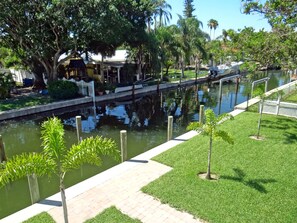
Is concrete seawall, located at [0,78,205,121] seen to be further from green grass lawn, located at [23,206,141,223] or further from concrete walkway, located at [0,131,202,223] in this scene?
green grass lawn, located at [23,206,141,223]

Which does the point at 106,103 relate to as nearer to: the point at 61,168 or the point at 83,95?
the point at 83,95

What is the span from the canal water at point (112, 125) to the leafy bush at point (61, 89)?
1988mm

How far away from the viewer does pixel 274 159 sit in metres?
8.71

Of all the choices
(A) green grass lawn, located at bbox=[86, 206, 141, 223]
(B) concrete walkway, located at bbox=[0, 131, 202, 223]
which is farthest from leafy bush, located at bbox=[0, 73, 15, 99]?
(A) green grass lawn, located at bbox=[86, 206, 141, 223]

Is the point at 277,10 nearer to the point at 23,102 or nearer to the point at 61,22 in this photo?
the point at 61,22

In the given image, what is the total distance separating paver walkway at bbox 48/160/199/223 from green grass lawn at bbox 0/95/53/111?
14.1 metres

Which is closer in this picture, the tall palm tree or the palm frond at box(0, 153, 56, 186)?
the palm frond at box(0, 153, 56, 186)

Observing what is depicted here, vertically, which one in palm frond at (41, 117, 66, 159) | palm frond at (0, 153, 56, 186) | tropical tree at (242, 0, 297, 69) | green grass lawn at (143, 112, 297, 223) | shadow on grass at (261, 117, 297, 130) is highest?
tropical tree at (242, 0, 297, 69)

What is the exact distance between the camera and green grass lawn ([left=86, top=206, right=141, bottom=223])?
18.6 feet

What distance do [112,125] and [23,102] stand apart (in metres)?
8.39

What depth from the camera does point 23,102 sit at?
64.7 ft

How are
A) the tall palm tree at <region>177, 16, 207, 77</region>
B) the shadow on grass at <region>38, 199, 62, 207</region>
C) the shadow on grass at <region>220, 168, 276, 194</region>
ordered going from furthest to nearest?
the tall palm tree at <region>177, 16, 207, 77</region>
the shadow on grass at <region>220, 168, 276, 194</region>
the shadow on grass at <region>38, 199, 62, 207</region>

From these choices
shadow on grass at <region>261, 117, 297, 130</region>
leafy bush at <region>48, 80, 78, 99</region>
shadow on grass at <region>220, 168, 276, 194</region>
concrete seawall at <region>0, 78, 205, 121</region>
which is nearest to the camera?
shadow on grass at <region>220, 168, 276, 194</region>

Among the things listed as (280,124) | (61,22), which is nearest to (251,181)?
(280,124)
